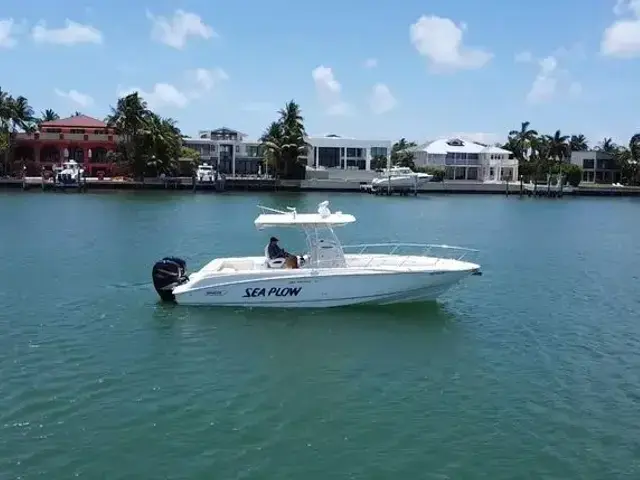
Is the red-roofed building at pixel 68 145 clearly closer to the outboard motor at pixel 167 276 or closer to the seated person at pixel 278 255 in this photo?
the outboard motor at pixel 167 276

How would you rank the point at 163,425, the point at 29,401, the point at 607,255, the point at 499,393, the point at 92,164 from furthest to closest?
the point at 92,164
the point at 607,255
the point at 499,393
the point at 29,401
the point at 163,425

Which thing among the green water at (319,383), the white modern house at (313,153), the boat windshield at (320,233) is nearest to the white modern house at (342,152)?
the white modern house at (313,153)

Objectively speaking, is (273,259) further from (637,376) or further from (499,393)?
(637,376)

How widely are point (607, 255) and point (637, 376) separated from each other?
26.7 meters

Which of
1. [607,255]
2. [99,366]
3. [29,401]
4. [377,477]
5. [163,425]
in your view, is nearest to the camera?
[377,477]

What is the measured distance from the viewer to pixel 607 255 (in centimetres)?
4309

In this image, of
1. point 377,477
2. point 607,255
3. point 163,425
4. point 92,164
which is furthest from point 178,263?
point 92,164

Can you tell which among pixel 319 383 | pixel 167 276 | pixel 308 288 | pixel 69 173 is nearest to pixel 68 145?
pixel 69 173

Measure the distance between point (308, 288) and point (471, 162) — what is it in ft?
398

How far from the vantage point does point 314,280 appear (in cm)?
2316

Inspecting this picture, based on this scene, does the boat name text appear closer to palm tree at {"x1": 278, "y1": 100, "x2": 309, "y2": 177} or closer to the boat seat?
the boat seat

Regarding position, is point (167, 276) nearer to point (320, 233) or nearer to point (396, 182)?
point (320, 233)

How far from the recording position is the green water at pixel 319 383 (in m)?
13.0

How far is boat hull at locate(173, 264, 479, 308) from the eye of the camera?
2314cm
